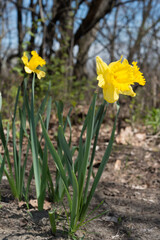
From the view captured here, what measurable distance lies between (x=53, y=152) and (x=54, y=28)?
4005 millimetres

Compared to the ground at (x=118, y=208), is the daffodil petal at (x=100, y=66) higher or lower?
higher

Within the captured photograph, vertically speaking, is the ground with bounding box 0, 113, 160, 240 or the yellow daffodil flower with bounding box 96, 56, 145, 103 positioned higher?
the yellow daffodil flower with bounding box 96, 56, 145, 103

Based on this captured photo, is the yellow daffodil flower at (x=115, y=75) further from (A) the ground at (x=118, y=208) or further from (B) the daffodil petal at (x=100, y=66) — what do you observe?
(A) the ground at (x=118, y=208)

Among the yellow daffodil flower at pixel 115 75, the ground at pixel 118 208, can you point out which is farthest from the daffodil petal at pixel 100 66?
the ground at pixel 118 208

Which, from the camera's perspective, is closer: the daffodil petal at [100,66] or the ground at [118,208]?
the daffodil petal at [100,66]

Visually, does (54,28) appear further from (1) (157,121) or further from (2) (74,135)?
(1) (157,121)

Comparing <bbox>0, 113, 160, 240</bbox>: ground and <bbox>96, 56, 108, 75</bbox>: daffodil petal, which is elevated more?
<bbox>96, 56, 108, 75</bbox>: daffodil petal

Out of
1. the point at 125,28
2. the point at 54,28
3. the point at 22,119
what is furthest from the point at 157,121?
the point at 125,28

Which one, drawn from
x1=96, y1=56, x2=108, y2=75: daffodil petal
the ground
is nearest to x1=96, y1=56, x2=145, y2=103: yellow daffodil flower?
x1=96, y1=56, x2=108, y2=75: daffodil petal

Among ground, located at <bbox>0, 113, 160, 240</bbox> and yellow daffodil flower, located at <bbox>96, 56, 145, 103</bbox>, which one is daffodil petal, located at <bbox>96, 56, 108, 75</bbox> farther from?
ground, located at <bbox>0, 113, 160, 240</bbox>

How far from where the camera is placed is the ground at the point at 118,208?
1287 mm

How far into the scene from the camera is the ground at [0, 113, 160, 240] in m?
1.29

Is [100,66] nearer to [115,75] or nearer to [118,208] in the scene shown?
[115,75]

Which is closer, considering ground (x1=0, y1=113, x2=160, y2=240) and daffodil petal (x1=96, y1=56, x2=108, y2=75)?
daffodil petal (x1=96, y1=56, x2=108, y2=75)
